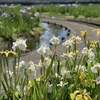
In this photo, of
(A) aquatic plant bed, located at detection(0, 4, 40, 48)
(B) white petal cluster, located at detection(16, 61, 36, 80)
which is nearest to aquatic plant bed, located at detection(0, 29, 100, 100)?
(B) white petal cluster, located at detection(16, 61, 36, 80)

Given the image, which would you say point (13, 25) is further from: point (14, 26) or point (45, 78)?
point (45, 78)

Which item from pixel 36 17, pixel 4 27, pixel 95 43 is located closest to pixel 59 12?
pixel 36 17

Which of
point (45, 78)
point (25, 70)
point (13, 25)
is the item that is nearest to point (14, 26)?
point (13, 25)

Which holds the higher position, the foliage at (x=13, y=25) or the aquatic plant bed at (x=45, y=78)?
the aquatic plant bed at (x=45, y=78)

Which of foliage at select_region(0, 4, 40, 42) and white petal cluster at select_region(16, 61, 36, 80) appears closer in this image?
white petal cluster at select_region(16, 61, 36, 80)

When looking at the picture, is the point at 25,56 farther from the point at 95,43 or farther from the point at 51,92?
the point at 51,92

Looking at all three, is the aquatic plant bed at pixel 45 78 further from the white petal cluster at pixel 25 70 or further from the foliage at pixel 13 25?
the foliage at pixel 13 25

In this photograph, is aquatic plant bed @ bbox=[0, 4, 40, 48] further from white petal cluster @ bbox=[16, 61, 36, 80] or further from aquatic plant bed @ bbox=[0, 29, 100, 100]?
white petal cluster @ bbox=[16, 61, 36, 80]

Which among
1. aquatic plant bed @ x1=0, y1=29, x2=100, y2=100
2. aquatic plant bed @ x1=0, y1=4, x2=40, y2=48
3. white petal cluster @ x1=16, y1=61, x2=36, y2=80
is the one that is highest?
white petal cluster @ x1=16, y1=61, x2=36, y2=80

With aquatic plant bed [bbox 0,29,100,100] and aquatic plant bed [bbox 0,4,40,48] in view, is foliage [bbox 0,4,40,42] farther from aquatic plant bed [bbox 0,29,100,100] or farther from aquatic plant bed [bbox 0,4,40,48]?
aquatic plant bed [bbox 0,29,100,100]

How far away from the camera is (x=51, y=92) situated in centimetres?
231

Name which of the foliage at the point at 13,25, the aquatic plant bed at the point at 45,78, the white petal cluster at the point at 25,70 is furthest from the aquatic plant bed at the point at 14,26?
the white petal cluster at the point at 25,70

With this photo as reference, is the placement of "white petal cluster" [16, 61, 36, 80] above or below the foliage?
above

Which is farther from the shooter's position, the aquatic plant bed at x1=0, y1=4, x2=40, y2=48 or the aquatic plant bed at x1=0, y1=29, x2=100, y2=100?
the aquatic plant bed at x1=0, y1=4, x2=40, y2=48
